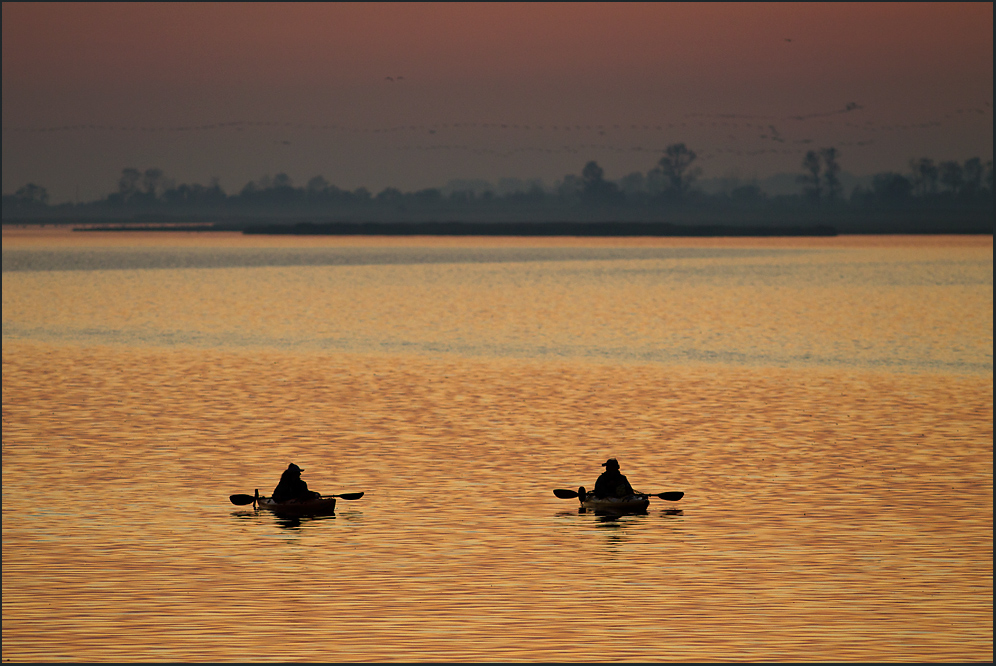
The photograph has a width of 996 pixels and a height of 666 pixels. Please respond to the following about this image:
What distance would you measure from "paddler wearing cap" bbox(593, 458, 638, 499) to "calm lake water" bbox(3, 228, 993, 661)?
51 cm

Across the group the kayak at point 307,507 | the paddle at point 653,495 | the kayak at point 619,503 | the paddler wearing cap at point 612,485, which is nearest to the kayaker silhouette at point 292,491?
the kayak at point 307,507

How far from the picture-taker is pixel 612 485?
89.2 ft

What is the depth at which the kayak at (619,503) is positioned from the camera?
88.6 feet

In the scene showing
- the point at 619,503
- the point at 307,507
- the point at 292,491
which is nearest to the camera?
the point at 307,507

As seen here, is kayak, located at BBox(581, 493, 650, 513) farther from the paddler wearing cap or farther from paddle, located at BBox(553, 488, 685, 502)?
paddle, located at BBox(553, 488, 685, 502)

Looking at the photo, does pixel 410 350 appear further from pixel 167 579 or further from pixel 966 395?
pixel 167 579

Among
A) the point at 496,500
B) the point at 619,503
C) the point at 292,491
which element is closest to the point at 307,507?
the point at 292,491

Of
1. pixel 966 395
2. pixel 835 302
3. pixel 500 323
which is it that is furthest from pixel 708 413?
pixel 835 302

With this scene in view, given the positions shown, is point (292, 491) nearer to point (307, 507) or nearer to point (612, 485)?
point (307, 507)

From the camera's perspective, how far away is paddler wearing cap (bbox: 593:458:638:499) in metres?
27.1

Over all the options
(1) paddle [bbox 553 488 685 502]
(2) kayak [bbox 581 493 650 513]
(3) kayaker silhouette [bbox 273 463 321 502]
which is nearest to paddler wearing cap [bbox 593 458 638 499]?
(2) kayak [bbox 581 493 650 513]

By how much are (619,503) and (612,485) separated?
405 millimetres

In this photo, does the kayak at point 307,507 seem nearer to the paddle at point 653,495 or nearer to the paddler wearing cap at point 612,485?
the paddle at point 653,495

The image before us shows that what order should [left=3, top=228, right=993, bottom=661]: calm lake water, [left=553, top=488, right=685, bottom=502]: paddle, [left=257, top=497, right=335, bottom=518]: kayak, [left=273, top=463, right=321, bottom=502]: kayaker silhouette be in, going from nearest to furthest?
[left=3, top=228, right=993, bottom=661]: calm lake water → [left=257, top=497, right=335, bottom=518]: kayak → [left=273, top=463, right=321, bottom=502]: kayaker silhouette → [left=553, top=488, right=685, bottom=502]: paddle
